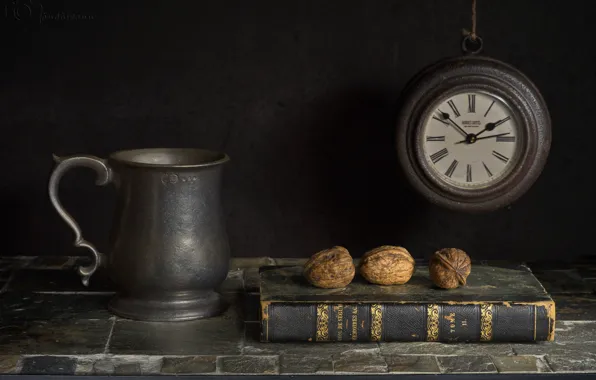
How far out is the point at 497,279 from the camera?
2.66 m

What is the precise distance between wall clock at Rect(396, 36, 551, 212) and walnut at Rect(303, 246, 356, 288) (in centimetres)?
45

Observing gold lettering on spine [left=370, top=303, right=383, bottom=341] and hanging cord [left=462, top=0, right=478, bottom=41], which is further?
hanging cord [left=462, top=0, right=478, bottom=41]

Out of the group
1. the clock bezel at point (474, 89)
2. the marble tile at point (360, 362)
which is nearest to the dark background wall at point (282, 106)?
the clock bezel at point (474, 89)

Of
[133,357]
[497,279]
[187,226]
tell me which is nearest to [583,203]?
[497,279]

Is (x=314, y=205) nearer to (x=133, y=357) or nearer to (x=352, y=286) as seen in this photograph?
(x=352, y=286)

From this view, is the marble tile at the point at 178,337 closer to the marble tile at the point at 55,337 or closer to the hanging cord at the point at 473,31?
the marble tile at the point at 55,337

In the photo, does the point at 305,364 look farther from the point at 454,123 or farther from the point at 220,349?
the point at 454,123

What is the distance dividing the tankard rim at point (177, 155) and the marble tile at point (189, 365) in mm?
468

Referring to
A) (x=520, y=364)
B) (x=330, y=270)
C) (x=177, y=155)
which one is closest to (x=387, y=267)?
(x=330, y=270)

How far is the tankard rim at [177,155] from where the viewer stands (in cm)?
261

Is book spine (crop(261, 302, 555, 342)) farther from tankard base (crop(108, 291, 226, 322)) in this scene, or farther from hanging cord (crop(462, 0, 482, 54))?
hanging cord (crop(462, 0, 482, 54))

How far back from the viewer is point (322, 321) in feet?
8.09

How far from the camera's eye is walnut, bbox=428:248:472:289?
2.56 metres

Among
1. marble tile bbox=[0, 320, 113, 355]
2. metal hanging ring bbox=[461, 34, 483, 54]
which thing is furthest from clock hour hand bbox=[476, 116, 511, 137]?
marble tile bbox=[0, 320, 113, 355]
